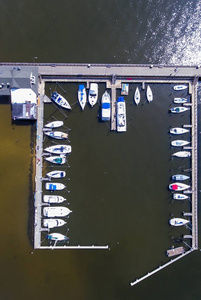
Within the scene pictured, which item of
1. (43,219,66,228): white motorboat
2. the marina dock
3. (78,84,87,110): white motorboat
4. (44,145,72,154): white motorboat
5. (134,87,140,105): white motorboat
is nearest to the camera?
the marina dock

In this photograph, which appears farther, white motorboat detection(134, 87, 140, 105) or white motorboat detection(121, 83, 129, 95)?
white motorboat detection(134, 87, 140, 105)

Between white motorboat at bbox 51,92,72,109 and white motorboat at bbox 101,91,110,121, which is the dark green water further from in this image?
white motorboat at bbox 101,91,110,121

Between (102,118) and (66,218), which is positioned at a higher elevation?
(102,118)

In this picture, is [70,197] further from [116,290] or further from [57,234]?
[116,290]

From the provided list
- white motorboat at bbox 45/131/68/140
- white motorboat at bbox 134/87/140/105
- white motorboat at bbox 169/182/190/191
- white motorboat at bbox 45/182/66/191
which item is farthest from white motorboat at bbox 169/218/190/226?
white motorboat at bbox 45/131/68/140

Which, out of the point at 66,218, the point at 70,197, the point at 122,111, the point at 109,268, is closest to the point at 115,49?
the point at 122,111

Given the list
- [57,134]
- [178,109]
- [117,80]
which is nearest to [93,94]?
[117,80]

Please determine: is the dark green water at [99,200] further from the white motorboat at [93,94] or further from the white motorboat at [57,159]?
the white motorboat at [57,159]
